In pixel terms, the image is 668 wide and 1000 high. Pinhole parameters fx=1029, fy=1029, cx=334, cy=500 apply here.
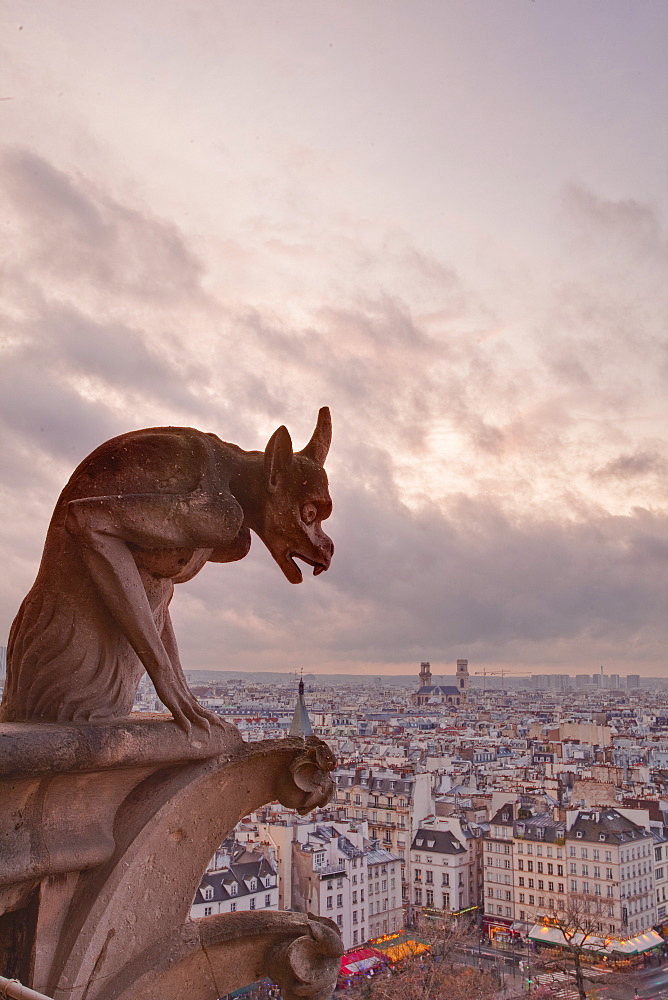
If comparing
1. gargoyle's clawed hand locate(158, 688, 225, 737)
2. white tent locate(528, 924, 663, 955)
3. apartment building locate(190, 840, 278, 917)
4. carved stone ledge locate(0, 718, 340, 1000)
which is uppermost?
gargoyle's clawed hand locate(158, 688, 225, 737)

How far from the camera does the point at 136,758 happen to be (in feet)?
9.00

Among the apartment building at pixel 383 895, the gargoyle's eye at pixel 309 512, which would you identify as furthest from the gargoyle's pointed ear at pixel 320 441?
the apartment building at pixel 383 895

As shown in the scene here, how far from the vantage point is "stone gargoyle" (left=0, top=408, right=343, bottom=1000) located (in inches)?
104

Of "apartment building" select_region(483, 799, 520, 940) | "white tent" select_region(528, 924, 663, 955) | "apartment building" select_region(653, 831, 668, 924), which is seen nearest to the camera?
"white tent" select_region(528, 924, 663, 955)

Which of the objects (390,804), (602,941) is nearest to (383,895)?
(602,941)

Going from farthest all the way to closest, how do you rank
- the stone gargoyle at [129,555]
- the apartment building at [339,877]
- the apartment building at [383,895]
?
the apartment building at [383,895] → the apartment building at [339,877] → the stone gargoyle at [129,555]

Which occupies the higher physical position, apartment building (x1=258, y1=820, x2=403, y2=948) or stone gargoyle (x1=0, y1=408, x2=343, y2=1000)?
stone gargoyle (x1=0, y1=408, x2=343, y2=1000)

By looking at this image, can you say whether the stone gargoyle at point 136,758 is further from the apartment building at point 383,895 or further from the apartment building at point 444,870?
the apartment building at point 444,870

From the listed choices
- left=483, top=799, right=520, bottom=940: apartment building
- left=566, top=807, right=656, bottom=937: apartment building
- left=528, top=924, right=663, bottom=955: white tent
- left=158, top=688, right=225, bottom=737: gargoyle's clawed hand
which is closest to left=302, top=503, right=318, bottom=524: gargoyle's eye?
left=158, top=688, right=225, bottom=737: gargoyle's clawed hand

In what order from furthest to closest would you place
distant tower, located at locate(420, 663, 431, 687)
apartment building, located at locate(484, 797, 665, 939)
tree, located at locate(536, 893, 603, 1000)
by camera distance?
distant tower, located at locate(420, 663, 431, 687) → apartment building, located at locate(484, 797, 665, 939) → tree, located at locate(536, 893, 603, 1000)

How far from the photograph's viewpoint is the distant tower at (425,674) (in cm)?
16838

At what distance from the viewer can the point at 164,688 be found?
2900 mm

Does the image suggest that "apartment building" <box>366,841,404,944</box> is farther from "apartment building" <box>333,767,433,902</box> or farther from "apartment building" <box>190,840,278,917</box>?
"apartment building" <box>190,840,278,917</box>

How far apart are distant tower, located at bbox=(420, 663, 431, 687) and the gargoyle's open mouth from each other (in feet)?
545
